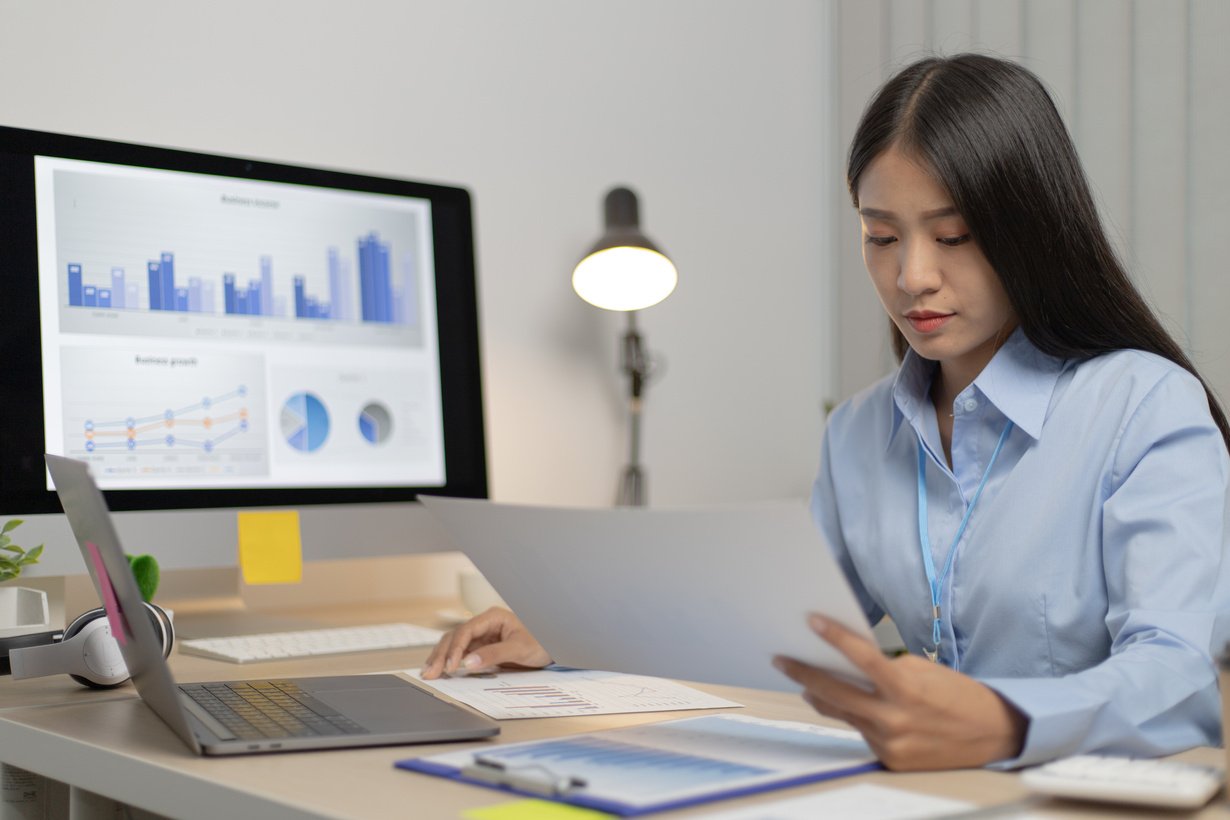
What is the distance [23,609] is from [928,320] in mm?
901

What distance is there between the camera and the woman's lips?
40.9 inches

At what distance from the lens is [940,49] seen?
2.08m

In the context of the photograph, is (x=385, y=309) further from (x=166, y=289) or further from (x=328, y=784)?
(x=328, y=784)

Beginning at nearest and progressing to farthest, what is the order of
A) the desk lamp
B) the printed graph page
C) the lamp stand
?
1. the printed graph page
2. the desk lamp
3. the lamp stand

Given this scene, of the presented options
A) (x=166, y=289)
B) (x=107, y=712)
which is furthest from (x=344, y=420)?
(x=107, y=712)

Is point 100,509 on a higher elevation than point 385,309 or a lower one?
lower

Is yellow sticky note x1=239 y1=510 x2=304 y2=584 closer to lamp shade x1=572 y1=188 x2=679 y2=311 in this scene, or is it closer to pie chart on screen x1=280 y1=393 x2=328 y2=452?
pie chart on screen x1=280 y1=393 x2=328 y2=452

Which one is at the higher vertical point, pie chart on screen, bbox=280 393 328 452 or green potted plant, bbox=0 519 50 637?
pie chart on screen, bbox=280 393 328 452

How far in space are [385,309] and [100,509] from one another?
812 millimetres

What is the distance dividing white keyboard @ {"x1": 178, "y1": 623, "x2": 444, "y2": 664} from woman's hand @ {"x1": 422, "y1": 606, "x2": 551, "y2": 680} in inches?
7.1

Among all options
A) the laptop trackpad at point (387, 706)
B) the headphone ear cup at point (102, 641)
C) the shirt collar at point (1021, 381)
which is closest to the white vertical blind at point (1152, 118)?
the shirt collar at point (1021, 381)

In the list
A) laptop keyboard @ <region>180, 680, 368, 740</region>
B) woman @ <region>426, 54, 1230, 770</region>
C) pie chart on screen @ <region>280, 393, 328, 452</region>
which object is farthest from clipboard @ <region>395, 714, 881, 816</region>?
pie chart on screen @ <region>280, 393, 328, 452</region>

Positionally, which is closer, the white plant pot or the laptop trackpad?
the laptop trackpad

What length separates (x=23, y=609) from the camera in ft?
3.91
